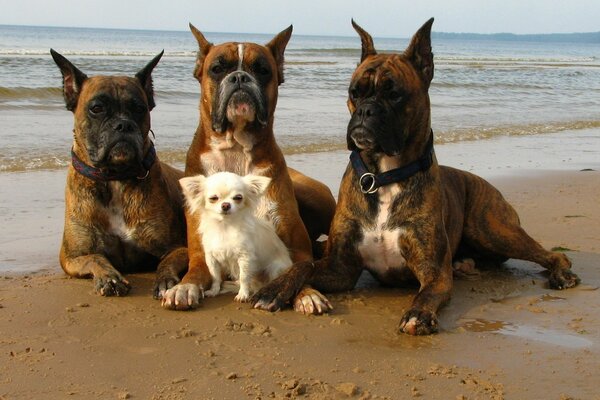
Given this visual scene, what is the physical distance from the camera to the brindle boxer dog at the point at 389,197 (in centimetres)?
509

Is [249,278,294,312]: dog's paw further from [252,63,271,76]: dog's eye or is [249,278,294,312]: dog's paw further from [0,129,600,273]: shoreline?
[0,129,600,273]: shoreline

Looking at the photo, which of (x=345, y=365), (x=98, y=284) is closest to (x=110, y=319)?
(x=98, y=284)

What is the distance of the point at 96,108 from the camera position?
18.3 feet

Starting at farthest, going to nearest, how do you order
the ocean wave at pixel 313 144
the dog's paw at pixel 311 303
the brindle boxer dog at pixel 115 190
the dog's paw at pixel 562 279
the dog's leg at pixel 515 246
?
Result: the ocean wave at pixel 313 144 < the dog's leg at pixel 515 246 < the dog's paw at pixel 562 279 < the brindle boxer dog at pixel 115 190 < the dog's paw at pixel 311 303

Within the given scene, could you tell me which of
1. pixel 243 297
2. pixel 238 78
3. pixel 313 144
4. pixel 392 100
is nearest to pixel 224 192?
pixel 243 297

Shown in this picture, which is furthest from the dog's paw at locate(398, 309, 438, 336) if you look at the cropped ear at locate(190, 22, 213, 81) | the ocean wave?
the ocean wave

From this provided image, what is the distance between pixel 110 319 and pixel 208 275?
767 mm

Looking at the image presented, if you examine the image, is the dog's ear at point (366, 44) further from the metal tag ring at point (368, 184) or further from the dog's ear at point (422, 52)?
the metal tag ring at point (368, 184)

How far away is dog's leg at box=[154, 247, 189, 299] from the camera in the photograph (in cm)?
532

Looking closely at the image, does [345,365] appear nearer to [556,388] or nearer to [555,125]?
[556,388]

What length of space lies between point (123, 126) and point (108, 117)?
0.17 m

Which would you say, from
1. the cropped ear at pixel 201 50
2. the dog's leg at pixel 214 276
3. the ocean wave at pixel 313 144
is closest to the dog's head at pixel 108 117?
the cropped ear at pixel 201 50

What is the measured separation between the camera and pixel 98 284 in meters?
5.31

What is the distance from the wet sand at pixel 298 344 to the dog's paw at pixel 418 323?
50 mm
